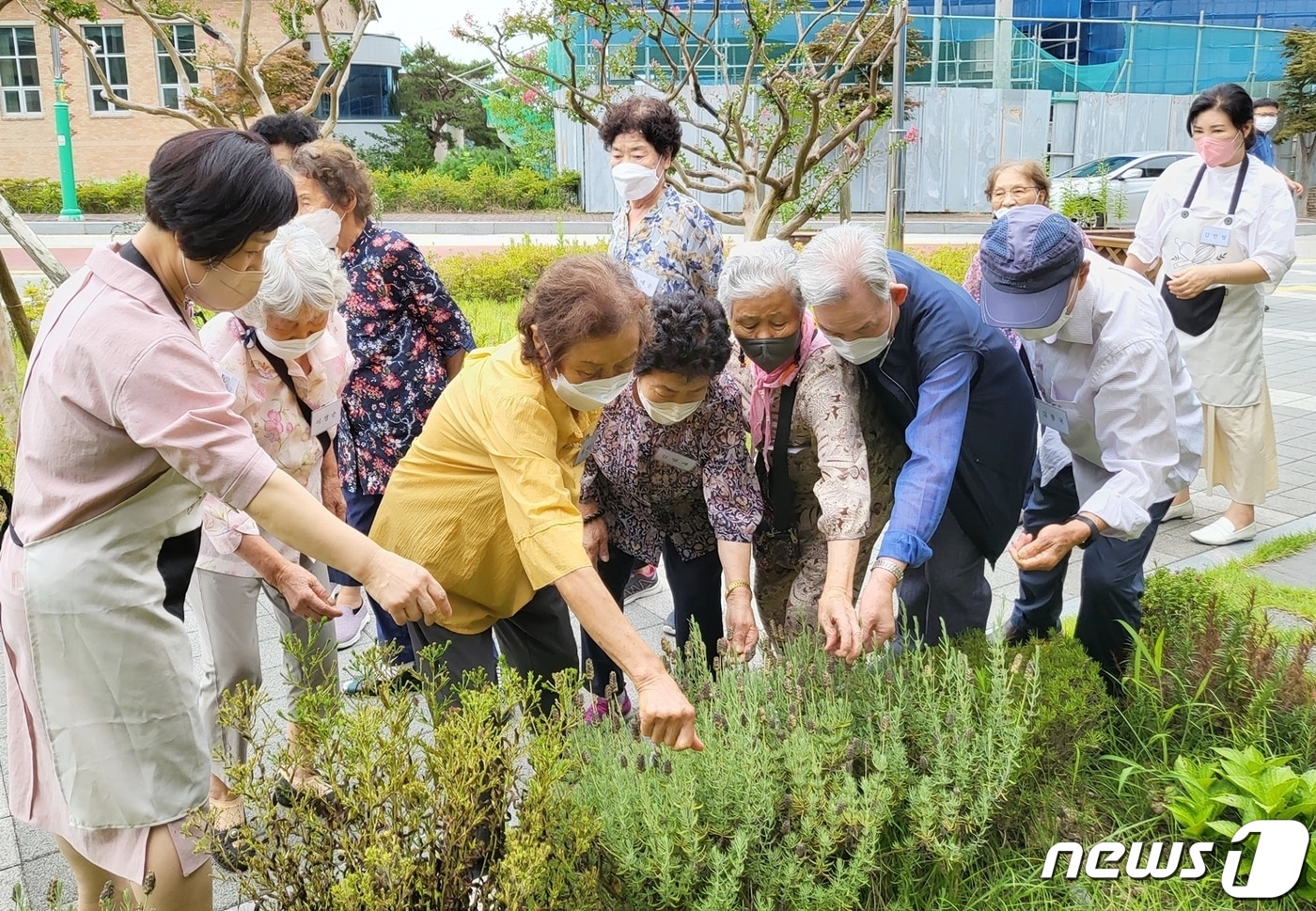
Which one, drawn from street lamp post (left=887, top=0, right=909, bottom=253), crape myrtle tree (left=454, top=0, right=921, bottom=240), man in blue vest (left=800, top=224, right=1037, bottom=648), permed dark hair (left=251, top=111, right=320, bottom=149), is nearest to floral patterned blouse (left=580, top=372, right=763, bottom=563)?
man in blue vest (left=800, top=224, right=1037, bottom=648)

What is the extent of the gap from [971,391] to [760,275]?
68cm

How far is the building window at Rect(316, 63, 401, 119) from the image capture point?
3609 cm

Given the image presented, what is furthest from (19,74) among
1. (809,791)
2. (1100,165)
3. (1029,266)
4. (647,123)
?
(809,791)

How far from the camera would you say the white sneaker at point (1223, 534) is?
5328 mm

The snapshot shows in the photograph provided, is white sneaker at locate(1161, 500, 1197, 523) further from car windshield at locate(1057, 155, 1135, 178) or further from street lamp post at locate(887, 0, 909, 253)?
car windshield at locate(1057, 155, 1135, 178)

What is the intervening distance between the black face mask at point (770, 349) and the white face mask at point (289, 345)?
1156mm

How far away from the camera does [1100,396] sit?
9.71 feet

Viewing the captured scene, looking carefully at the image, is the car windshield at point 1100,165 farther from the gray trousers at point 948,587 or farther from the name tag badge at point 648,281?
the gray trousers at point 948,587

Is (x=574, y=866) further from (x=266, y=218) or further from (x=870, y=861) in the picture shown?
(x=266, y=218)

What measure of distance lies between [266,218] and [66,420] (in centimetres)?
50

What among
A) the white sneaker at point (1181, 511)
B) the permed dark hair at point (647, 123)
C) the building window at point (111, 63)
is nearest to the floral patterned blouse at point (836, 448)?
the permed dark hair at point (647, 123)

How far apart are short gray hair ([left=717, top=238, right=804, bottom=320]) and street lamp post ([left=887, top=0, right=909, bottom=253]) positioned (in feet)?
18.0

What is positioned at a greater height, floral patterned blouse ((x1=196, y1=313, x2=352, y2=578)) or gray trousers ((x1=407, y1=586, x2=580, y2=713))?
floral patterned blouse ((x1=196, y1=313, x2=352, y2=578))

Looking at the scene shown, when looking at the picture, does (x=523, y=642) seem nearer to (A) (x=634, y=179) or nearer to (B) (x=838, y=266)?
(B) (x=838, y=266)
